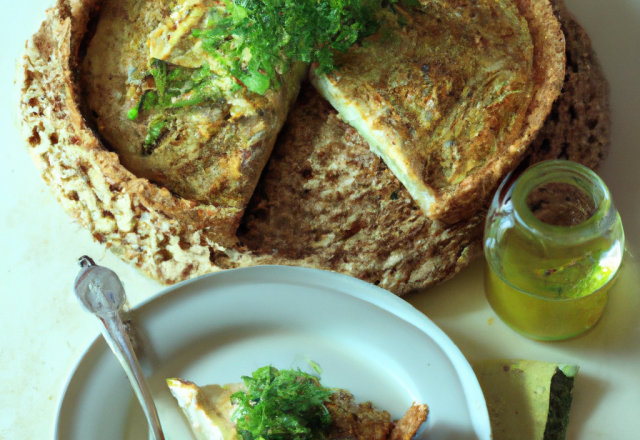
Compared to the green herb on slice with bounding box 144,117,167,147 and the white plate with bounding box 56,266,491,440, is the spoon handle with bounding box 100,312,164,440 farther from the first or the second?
the green herb on slice with bounding box 144,117,167,147

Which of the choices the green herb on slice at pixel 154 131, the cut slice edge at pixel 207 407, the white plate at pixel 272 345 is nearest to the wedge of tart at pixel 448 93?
the white plate at pixel 272 345

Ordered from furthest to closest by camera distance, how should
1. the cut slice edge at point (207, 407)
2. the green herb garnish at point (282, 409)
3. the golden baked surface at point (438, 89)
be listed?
the golden baked surface at point (438, 89)
the cut slice edge at point (207, 407)
the green herb garnish at point (282, 409)

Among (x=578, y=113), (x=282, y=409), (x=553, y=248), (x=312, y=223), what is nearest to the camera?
(x=282, y=409)

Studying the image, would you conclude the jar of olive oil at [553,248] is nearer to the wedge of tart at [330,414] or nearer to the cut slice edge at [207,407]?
the wedge of tart at [330,414]

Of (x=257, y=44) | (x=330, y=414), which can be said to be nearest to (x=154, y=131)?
(x=257, y=44)

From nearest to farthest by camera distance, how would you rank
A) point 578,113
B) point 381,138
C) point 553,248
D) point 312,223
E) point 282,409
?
point 282,409 < point 553,248 < point 381,138 < point 312,223 < point 578,113

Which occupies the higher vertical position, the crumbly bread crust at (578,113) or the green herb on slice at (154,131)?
the green herb on slice at (154,131)

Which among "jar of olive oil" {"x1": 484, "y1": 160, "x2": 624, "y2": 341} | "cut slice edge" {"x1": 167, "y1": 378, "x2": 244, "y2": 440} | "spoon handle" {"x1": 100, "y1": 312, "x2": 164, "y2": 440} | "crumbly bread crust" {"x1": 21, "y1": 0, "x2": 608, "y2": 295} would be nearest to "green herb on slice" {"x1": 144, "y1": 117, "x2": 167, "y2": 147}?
"crumbly bread crust" {"x1": 21, "y1": 0, "x2": 608, "y2": 295}

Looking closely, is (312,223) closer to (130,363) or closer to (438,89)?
(438,89)
